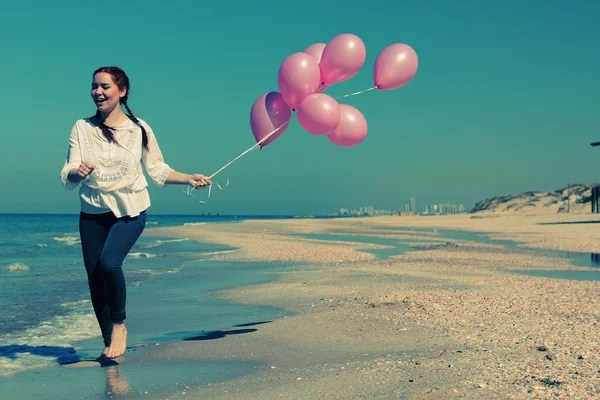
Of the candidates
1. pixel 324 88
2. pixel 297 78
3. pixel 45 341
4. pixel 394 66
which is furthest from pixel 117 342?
pixel 394 66

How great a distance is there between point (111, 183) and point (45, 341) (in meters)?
2.37

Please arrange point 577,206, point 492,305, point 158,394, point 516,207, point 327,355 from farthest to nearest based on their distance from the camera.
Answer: point 516,207, point 577,206, point 492,305, point 327,355, point 158,394

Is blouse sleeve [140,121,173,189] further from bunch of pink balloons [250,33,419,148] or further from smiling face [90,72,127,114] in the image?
bunch of pink balloons [250,33,419,148]

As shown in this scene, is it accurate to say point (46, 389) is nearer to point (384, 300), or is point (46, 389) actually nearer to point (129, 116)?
point (129, 116)

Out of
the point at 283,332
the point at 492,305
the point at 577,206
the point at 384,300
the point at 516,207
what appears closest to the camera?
the point at 283,332

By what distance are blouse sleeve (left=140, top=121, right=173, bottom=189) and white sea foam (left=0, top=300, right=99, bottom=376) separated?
1.75m

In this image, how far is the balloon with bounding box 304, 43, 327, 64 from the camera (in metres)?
6.69

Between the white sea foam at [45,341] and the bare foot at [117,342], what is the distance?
0.60 meters

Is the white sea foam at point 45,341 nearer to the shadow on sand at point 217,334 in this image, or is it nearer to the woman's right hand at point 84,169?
the shadow on sand at point 217,334

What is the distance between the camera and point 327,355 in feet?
15.4

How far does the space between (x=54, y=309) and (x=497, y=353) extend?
5.67 metres

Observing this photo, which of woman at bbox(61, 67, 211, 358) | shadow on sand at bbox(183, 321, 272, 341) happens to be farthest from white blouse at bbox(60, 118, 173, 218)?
shadow on sand at bbox(183, 321, 272, 341)

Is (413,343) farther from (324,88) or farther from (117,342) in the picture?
(324,88)

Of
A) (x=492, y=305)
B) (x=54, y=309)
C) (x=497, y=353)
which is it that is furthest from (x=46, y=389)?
(x=492, y=305)
